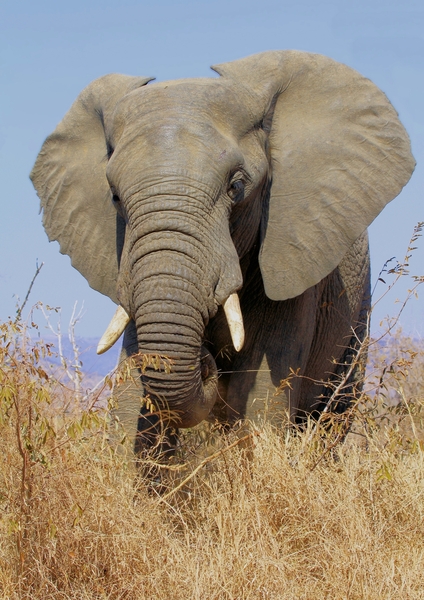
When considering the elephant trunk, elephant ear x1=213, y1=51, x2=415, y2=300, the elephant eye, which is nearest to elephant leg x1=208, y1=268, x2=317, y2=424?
elephant ear x1=213, y1=51, x2=415, y2=300

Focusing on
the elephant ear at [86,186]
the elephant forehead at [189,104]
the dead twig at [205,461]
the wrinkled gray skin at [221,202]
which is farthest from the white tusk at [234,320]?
the elephant ear at [86,186]

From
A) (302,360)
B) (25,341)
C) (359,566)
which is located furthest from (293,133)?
(359,566)

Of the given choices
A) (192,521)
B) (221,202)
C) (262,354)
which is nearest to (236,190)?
(221,202)

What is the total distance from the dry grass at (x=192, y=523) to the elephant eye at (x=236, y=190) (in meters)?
1.30

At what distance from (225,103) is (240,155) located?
0.36 metres

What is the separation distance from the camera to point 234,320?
194 inches

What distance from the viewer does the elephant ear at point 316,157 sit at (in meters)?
5.76

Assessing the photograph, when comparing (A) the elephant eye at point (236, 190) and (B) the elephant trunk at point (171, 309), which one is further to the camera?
(A) the elephant eye at point (236, 190)

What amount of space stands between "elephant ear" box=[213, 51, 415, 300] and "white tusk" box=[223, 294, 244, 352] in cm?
73

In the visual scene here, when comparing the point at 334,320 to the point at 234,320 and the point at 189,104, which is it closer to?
the point at 234,320

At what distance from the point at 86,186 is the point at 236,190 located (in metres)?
1.38

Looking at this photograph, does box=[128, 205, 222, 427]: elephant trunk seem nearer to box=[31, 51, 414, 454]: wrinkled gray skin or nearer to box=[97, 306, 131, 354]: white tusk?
box=[31, 51, 414, 454]: wrinkled gray skin

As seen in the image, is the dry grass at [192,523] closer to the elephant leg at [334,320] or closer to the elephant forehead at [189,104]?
the elephant forehead at [189,104]

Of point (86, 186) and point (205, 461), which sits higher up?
point (86, 186)
